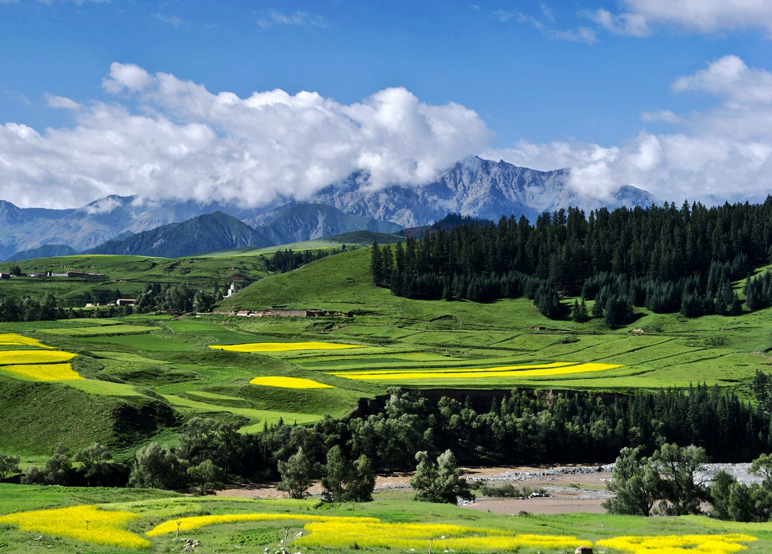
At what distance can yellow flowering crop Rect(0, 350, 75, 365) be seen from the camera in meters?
96.2

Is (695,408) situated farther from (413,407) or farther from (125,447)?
(125,447)

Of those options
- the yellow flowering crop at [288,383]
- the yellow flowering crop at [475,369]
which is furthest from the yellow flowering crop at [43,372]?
the yellow flowering crop at [475,369]

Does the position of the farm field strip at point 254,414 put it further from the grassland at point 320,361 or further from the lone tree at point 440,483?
the lone tree at point 440,483

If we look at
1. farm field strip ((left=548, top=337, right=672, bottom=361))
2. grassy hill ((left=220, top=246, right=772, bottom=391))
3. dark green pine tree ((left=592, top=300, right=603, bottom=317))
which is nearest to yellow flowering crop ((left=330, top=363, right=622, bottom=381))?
grassy hill ((left=220, top=246, right=772, bottom=391))

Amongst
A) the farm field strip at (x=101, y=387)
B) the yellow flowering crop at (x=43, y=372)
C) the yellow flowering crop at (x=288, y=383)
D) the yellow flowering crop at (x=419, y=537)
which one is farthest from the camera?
the yellow flowering crop at (x=288, y=383)

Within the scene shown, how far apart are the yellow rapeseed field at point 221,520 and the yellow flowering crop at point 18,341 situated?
8671 centimetres

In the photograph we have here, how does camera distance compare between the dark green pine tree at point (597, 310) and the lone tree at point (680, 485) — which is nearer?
the lone tree at point (680, 485)

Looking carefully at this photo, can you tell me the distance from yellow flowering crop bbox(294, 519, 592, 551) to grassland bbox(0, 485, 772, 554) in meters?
0.06

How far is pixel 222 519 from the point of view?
40781 millimetres

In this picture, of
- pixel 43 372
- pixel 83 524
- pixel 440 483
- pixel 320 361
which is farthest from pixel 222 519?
pixel 320 361

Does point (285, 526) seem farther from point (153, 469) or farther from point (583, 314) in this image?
point (583, 314)

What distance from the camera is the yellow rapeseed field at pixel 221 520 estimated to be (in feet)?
124

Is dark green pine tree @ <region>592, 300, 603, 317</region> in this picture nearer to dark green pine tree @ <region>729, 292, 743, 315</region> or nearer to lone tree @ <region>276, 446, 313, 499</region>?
dark green pine tree @ <region>729, 292, 743, 315</region>

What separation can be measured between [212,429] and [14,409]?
2388cm
